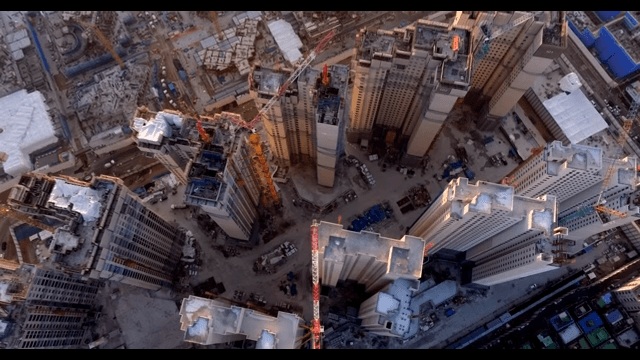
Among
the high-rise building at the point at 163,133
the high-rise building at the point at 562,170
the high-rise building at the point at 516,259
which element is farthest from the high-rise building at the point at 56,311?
the high-rise building at the point at 562,170

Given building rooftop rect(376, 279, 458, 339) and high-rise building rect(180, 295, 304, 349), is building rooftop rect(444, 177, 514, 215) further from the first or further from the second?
high-rise building rect(180, 295, 304, 349)

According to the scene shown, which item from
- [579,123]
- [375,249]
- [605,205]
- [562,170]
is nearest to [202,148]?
[375,249]

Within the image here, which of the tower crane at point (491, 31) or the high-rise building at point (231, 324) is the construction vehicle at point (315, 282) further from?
the tower crane at point (491, 31)

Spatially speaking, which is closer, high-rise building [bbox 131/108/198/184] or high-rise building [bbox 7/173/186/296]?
high-rise building [bbox 7/173/186/296]

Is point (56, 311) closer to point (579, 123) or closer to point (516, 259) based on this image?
point (516, 259)

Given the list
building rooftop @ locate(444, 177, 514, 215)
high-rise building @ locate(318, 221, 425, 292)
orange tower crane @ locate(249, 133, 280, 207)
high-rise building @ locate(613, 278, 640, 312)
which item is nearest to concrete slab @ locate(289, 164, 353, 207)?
orange tower crane @ locate(249, 133, 280, 207)

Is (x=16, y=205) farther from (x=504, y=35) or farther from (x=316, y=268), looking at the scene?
(x=504, y=35)
